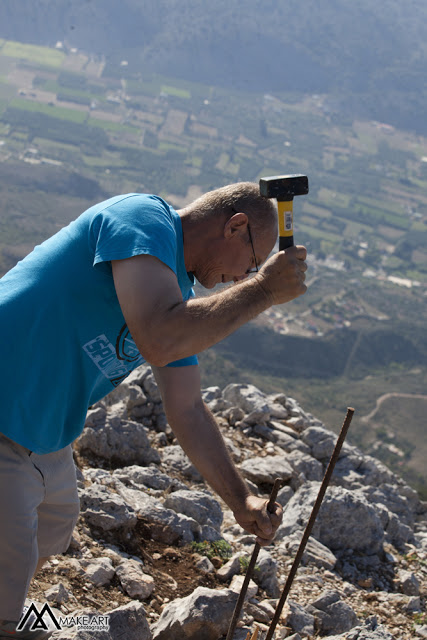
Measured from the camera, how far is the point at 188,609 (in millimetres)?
3602

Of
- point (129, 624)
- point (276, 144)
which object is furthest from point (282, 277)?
point (276, 144)

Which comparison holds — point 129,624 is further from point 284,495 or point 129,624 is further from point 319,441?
point 319,441

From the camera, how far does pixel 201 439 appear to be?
10.2 ft

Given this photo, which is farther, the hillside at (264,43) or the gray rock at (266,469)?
the hillside at (264,43)

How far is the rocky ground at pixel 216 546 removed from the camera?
12.3 feet

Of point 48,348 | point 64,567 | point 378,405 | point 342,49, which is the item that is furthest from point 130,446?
point 342,49

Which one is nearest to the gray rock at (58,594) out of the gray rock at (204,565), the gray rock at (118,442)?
the gray rock at (204,565)

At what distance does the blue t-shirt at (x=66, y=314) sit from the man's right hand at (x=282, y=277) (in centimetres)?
37

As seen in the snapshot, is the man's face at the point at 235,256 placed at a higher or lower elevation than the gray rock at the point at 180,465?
higher

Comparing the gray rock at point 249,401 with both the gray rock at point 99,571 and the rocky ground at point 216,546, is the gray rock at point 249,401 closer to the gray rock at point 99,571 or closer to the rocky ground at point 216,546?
the rocky ground at point 216,546

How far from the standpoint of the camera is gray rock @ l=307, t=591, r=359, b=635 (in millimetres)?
4352

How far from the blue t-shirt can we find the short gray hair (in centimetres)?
27

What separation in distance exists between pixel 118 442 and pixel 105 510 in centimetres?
155

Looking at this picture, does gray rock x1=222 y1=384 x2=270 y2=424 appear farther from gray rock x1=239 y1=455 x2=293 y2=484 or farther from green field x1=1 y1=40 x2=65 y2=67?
green field x1=1 y1=40 x2=65 y2=67
